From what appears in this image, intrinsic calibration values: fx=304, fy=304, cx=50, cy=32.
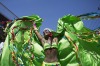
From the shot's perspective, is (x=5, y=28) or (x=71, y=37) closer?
(x=71, y=37)

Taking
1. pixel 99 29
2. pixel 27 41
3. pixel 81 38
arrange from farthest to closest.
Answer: pixel 27 41 < pixel 81 38 < pixel 99 29

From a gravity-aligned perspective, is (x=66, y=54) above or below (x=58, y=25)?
below

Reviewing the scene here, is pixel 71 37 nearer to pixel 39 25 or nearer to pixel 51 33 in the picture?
pixel 51 33

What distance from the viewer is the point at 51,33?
343 centimetres

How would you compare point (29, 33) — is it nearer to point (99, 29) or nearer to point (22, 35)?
point (22, 35)

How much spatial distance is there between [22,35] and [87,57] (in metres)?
0.85

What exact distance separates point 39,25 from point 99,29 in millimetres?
844

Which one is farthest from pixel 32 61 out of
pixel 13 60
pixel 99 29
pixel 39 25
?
pixel 99 29

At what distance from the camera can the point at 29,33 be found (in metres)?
3.60

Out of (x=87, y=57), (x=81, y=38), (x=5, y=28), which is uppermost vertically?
(x=5, y=28)

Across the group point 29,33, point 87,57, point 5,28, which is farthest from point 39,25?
point 87,57

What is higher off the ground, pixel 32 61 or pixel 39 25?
pixel 39 25

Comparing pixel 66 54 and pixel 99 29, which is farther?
pixel 66 54

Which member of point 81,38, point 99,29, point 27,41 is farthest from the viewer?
point 27,41
